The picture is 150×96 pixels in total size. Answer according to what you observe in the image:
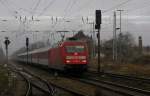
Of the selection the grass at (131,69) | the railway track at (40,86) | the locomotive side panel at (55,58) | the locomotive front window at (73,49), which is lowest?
the grass at (131,69)

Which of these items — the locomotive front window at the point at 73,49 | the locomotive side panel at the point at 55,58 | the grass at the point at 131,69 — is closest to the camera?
the locomotive front window at the point at 73,49

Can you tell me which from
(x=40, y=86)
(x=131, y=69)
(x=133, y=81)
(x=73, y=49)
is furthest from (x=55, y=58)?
(x=131, y=69)

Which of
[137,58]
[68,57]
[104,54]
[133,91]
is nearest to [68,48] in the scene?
[68,57]

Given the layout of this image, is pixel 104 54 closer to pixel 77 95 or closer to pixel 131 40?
pixel 131 40

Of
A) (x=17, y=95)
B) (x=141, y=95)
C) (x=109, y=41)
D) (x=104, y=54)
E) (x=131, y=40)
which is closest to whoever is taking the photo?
(x=141, y=95)

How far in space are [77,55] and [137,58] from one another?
36.1 m

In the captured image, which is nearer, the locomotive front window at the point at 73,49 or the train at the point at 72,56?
the train at the point at 72,56

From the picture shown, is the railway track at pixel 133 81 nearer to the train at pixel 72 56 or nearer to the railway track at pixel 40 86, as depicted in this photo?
the train at pixel 72 56

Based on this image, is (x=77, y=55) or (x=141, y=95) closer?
(x=141, y=95)

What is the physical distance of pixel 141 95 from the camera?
61.8ft

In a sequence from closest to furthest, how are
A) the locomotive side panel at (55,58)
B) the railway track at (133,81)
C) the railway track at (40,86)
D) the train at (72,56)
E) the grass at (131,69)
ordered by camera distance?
1. the railway track at (40,86)
2. the railway track at (133,81)
3. the train at (72,56)
4. the locomotive side panel at (55,58)
5. the grass at (131,69)

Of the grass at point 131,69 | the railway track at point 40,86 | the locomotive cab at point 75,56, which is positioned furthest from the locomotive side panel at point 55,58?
the grass at point 131,69

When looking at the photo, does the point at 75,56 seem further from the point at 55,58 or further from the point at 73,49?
the point at 55,58

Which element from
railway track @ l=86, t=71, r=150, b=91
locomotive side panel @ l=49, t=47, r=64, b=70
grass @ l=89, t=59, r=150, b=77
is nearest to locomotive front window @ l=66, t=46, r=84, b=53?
locomotive side panel @ l=49, t=47, r=64, b=70
